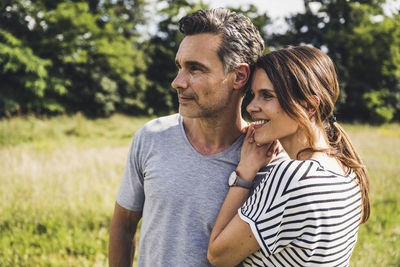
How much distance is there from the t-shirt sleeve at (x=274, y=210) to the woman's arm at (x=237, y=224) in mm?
64

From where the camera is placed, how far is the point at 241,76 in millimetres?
2035

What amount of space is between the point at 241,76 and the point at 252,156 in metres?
0.58

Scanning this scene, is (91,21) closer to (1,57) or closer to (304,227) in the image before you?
(1,57)

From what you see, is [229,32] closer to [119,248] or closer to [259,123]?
[259,123]

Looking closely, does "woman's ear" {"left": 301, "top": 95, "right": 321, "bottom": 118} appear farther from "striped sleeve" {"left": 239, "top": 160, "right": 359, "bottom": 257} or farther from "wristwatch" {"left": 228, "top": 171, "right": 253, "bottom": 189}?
"wristwatch" {"left": 228, "top": 171, "right": 253, "bottom": 189}

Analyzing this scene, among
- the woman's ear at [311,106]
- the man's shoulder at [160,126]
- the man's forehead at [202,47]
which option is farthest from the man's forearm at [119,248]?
the woman's ear at [311,106]

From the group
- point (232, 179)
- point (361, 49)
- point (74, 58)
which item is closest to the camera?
point (232, 179)

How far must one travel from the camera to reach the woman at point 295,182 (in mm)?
1361

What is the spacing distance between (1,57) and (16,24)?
3028 millimetres

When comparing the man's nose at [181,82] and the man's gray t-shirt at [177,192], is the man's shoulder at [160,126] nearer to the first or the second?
the man's gray t-shirt at [177,192]

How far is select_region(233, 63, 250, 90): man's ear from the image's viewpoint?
79.1 inches

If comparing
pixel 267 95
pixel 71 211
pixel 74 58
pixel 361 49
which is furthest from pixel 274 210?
pixel 361 49

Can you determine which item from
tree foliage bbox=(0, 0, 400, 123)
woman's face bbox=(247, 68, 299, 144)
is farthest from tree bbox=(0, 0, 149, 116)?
woman's face bbox=(247, 68, 299, 144)

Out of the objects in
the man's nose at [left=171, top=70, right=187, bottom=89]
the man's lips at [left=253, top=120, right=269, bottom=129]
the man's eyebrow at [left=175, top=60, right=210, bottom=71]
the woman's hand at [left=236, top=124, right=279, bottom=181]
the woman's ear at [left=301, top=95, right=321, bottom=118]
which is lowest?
the woman's hand at [left=236, top=124, right=279, bottom=181]
